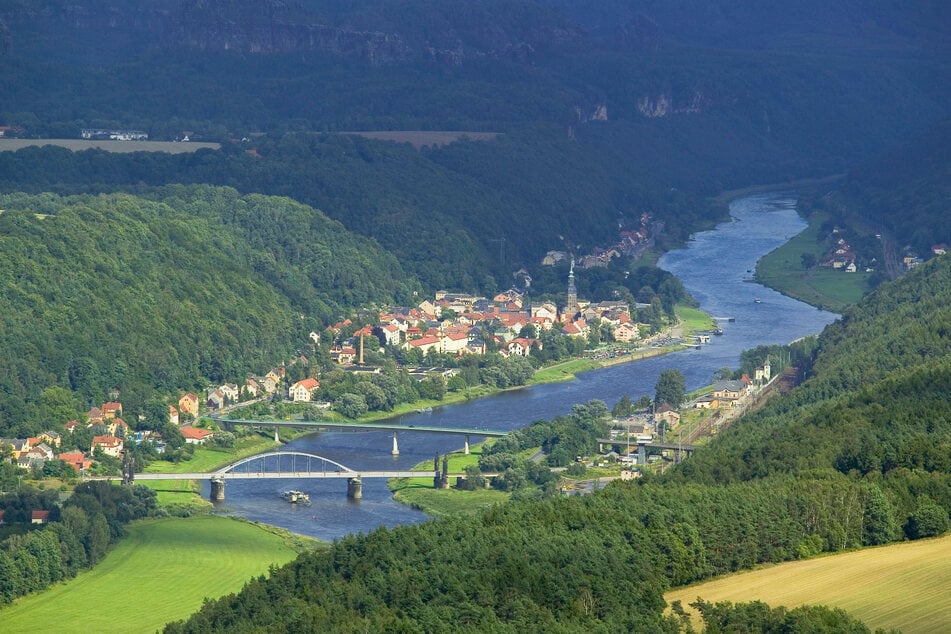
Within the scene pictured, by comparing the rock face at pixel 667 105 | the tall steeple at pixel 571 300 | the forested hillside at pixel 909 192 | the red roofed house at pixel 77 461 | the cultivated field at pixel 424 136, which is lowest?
the red roofed house at pixel 77 461

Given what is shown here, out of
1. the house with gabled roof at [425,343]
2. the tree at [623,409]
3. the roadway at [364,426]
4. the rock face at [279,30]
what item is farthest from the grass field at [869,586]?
the rock face at [279,30]

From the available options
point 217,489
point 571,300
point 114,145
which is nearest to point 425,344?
point 571,300

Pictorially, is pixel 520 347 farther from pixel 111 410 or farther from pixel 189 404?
pixel 111 410

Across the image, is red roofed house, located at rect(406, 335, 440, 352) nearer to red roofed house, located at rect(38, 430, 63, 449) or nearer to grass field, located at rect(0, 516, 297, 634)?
red roofed house, located at rect(38, 430, 63, 449)

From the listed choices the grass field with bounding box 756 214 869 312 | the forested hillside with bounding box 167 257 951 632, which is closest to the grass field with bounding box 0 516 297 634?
the forested hillside with bounding box 167 257 951 632

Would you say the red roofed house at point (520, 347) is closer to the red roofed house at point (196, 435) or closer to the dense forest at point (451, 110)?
the dense forest at point (451, 110)
